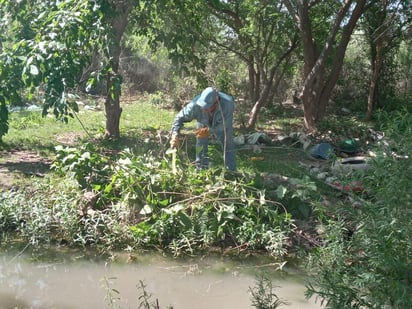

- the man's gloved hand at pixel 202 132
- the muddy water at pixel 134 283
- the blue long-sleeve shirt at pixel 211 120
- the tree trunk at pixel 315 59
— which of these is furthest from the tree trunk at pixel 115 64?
the tree trunk at pixel 315 59

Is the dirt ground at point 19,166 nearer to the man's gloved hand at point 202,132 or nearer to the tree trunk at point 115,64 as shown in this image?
the tree trunk at point 115,64

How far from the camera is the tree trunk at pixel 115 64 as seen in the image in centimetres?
694

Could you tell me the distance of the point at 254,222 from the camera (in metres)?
5.29

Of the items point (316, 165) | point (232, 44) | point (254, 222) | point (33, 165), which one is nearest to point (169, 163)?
point (254, 222)

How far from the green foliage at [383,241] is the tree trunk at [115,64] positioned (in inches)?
179

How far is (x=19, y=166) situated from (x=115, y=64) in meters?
2.06

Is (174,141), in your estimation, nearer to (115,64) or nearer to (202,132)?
(202,132)

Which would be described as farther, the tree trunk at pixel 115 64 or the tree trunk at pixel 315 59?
the tree trunk at pixel 315 59

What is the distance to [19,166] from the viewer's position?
23.5ft

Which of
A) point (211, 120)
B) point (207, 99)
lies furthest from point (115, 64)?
point (207, 99)

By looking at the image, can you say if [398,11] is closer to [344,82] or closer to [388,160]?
[344,82]

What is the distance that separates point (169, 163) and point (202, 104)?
2.49 feet

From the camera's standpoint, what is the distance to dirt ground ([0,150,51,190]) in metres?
6.52

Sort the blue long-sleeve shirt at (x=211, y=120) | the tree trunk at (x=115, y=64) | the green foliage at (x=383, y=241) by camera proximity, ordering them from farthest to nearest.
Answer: the tree trunk at (x=115, y=64) < the blue long-sleeve shirt at (x=211, y=120) < the green foliage at (x=383, y=241)
